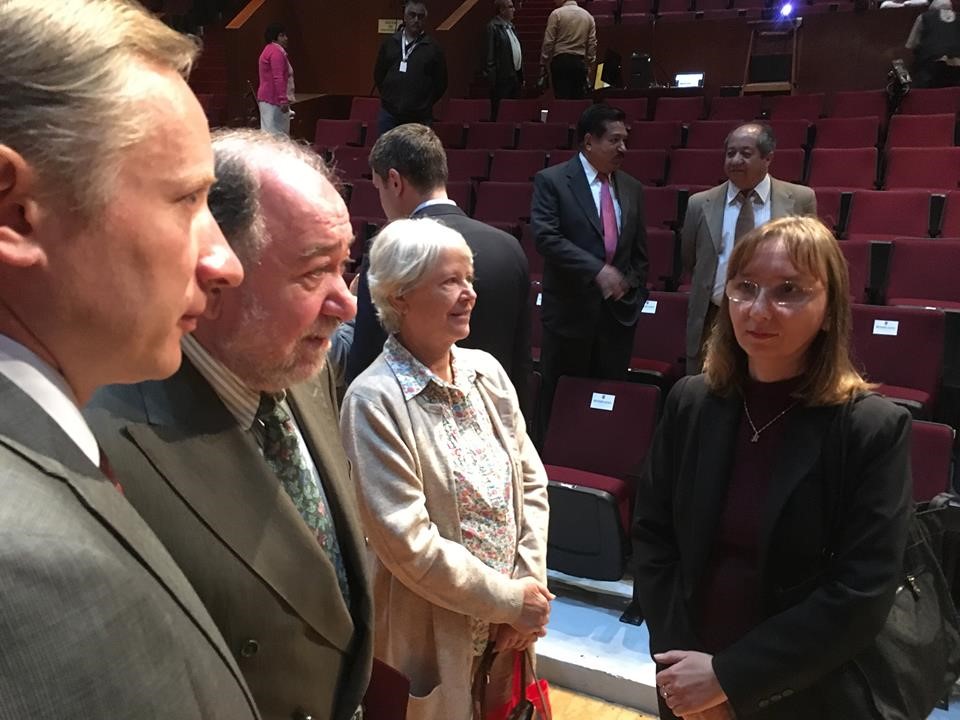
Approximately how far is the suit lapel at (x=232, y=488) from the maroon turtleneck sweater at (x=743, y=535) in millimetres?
786

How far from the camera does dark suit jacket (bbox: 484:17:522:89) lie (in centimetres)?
781

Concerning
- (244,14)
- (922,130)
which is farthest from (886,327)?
(244,14)

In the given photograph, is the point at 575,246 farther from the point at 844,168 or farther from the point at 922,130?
the point at 922,130

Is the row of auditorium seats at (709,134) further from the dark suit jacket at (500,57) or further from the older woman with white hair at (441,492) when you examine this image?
the older woman with white hair at (441,492)

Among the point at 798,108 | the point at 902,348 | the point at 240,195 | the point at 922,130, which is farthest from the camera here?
the point at 798,108

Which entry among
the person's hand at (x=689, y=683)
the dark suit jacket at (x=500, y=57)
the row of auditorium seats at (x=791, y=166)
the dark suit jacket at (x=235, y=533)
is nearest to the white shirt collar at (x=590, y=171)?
the row of auditorium seats at (x=791, y=166)

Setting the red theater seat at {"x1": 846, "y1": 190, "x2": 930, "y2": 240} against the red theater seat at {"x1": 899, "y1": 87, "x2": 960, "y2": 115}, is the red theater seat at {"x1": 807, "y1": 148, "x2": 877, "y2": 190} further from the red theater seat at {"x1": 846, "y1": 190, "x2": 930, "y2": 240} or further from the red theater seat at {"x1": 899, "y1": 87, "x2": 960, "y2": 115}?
the red theater seat at {"x1": 899, "y1": 87, "x2": 960, "y2": 115}

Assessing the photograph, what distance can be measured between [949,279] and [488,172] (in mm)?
3517

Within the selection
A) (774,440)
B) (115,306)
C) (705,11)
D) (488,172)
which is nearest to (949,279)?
(774,440)

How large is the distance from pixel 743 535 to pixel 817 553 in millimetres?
122

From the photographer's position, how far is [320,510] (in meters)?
1.04

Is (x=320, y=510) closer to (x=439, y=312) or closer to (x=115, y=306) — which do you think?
(x=115, y=306)

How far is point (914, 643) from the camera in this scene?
Answer: 4.50 ft

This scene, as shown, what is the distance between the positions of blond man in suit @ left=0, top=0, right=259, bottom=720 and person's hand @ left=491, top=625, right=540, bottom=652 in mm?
1151
